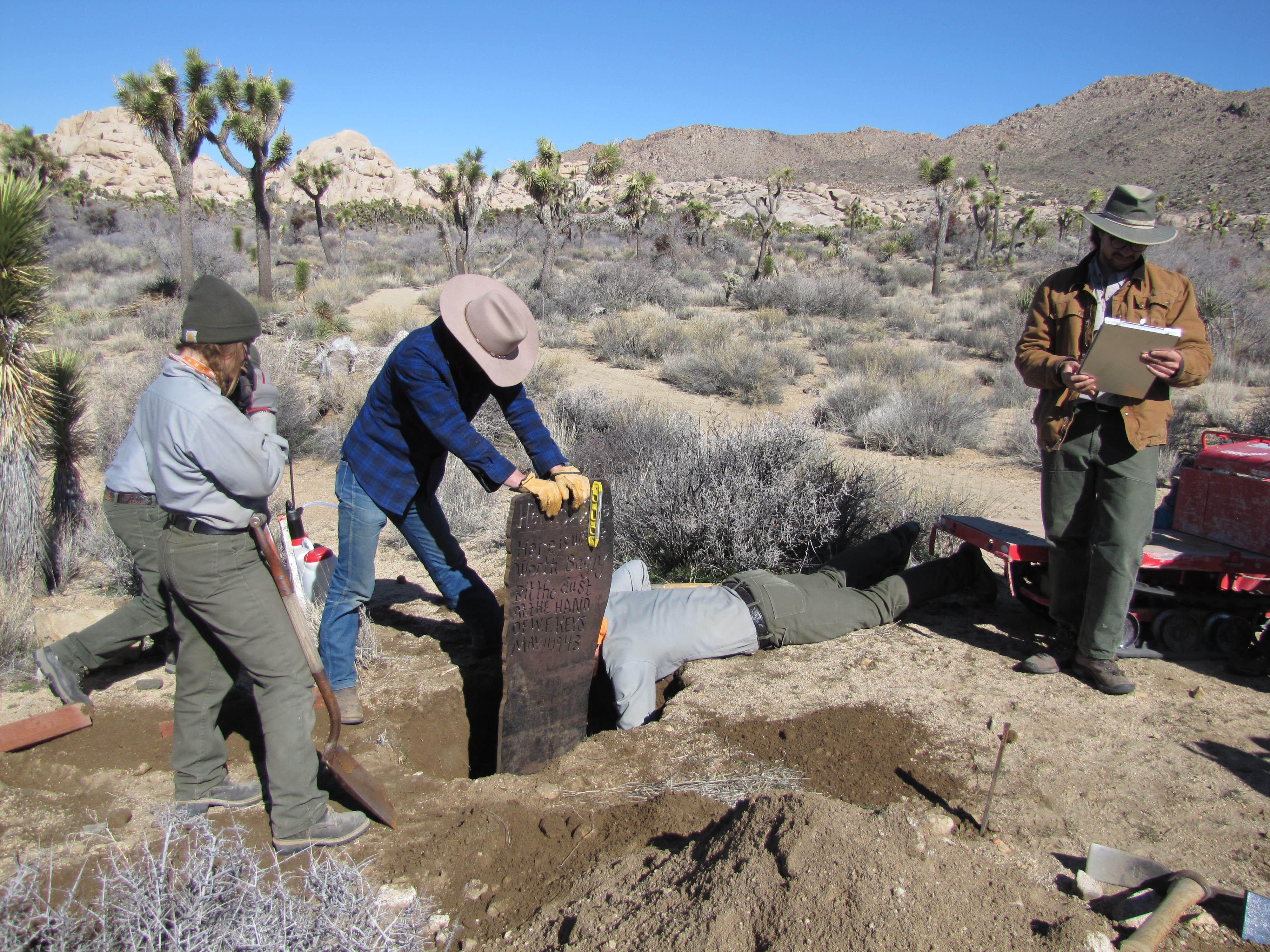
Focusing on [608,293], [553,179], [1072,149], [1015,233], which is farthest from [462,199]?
[1072,149]

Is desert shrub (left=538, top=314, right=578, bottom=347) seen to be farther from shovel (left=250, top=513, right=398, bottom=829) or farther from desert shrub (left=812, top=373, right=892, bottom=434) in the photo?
shovel (left=250, top=513, right=398, bottom=829)

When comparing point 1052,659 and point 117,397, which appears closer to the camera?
point 1052,659

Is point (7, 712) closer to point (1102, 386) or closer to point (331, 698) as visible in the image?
point (331, 698)

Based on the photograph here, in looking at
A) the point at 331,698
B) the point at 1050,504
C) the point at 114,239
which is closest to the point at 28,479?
the point at 331,698

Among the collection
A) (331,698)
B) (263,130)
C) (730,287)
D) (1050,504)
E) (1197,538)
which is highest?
(263,130)

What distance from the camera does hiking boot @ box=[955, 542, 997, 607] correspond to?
4.36 meters

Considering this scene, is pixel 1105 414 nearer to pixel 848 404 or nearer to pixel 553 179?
pixel 848 404

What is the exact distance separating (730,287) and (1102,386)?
1623cm

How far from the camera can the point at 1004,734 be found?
2.63 metres

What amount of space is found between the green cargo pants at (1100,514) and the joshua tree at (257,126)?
712 inches

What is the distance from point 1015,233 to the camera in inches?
1348

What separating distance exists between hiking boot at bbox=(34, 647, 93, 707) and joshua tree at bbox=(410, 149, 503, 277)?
19.1 metres

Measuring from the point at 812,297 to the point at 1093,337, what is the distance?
46.9 ft

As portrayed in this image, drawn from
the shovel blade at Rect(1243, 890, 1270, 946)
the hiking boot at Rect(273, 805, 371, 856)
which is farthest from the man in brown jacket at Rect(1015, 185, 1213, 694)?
the hiking boot at Rect(273, 805, 371, 856)
